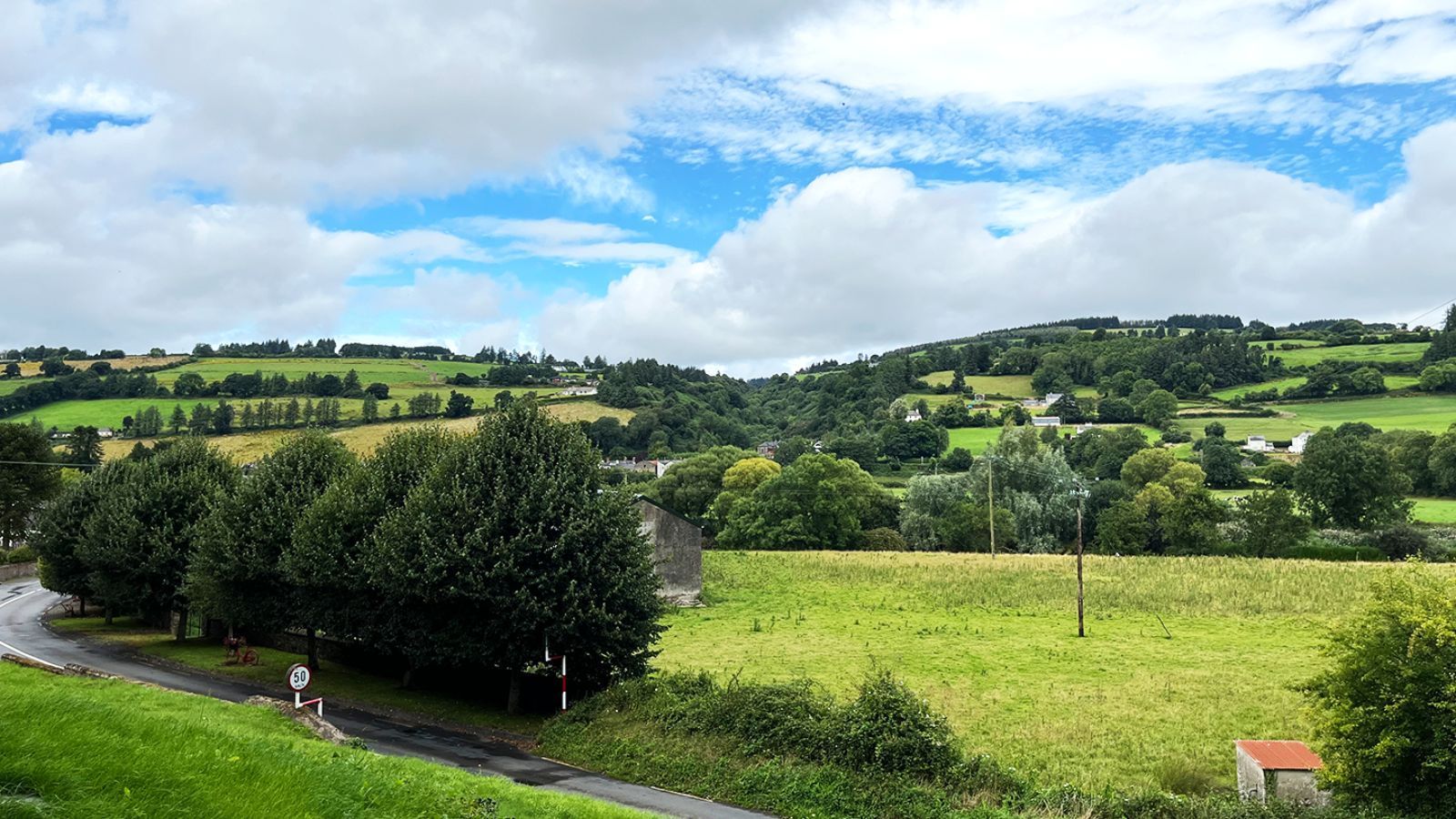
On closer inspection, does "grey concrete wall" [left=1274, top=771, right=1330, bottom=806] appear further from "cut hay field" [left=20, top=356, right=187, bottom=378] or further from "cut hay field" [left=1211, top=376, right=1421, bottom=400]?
"cut hay field" [left=20, top=356, right=187, bottom=378]

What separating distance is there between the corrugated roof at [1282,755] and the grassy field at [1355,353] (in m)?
152

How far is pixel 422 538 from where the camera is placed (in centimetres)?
2384

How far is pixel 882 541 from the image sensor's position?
86.9 m

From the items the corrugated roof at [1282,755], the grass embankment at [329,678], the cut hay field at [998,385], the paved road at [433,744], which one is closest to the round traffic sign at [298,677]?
the paved road at [433,744]

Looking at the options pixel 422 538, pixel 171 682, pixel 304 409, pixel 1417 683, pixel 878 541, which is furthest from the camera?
pixel 304 409

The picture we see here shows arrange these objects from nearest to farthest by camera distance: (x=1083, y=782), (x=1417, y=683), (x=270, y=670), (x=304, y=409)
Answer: (x=1417, y=683) < (x=1083, y=782) < (x=270, y=670) < (x=304, y=409)

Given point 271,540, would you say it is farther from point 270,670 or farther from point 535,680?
point 535,680

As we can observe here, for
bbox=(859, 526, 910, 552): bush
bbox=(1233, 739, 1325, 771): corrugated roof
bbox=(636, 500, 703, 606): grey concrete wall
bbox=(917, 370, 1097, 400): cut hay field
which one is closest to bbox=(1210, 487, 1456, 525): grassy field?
bbox=(859, 526, 910, 552): bush

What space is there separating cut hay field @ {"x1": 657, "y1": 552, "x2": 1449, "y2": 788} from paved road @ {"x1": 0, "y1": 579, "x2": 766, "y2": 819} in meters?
8.18

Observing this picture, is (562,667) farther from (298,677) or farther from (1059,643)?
(1059,643)

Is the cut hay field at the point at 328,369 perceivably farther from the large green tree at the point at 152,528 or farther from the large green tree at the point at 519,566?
the large green tree at the point at 519,566

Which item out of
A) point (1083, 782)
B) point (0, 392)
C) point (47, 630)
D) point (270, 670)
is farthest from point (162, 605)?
point (0, 392)

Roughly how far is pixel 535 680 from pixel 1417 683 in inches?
786

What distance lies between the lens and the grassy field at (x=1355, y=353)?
142875mm
